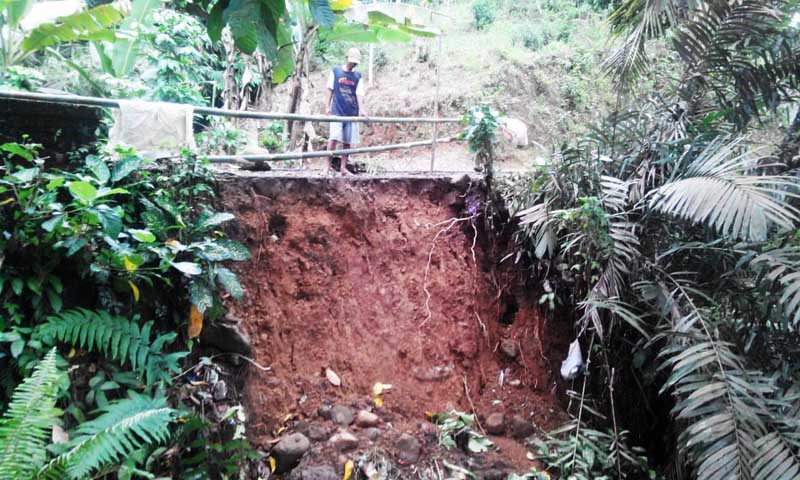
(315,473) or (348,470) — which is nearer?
(315,473)

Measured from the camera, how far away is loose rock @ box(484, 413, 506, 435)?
3979 millimetres

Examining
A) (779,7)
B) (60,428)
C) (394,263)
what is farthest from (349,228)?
(779,7)

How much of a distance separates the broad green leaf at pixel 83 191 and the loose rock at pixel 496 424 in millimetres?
3089

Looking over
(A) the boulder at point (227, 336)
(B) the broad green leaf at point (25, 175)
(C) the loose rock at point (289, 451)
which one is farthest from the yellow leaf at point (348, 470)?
(B) the broad green leaf at point (25, 175)

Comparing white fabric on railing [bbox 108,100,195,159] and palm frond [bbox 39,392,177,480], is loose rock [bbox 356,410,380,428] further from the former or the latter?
white fabric on railing [bbox 108,100,195,159]

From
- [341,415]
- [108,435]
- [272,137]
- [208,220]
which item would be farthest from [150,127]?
[272,137]

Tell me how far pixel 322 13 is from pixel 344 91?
3.95 m

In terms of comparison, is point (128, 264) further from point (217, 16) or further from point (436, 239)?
point (436, 239)

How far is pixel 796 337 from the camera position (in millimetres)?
2926

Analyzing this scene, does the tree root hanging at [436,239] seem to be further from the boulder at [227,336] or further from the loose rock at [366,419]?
the boulder at [227,336]

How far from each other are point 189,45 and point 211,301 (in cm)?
462

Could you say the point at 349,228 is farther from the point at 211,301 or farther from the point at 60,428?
the point at 60,428

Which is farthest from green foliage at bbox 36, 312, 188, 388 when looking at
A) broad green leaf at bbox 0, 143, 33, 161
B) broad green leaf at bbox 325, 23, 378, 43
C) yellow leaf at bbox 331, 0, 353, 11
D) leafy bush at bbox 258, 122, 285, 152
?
leafy bush at bbox 258, 122, 285, 152

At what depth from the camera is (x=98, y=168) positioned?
2.41 metres
